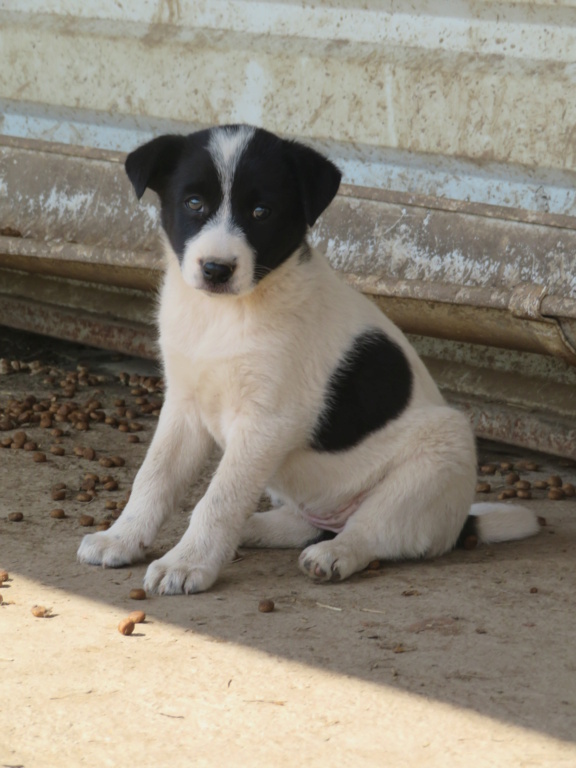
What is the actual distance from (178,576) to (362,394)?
3.13 ft

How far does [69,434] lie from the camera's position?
5.78 m

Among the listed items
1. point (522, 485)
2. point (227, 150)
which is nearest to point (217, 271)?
point (227, 150)

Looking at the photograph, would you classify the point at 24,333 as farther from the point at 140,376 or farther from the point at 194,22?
the point at 194,22

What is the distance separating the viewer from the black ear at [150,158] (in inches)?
151

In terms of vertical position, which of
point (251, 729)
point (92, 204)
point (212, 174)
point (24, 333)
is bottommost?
point (24, 333)

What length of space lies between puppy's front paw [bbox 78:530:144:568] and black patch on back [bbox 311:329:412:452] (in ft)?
2.45

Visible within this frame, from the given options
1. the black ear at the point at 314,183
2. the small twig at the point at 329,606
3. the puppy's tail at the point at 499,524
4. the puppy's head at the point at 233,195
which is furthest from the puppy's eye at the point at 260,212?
the puppy's tail at the point at 499,524

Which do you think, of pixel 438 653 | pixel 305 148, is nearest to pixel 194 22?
pixel 305 148

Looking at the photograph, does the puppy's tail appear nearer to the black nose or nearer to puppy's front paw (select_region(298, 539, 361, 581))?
puppy's front paw (select_region(298, 539, 361, 581))

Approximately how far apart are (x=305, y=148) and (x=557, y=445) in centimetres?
219

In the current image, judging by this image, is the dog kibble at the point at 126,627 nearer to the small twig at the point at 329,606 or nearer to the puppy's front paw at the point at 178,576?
the puppy's front paw at the point at 178,576

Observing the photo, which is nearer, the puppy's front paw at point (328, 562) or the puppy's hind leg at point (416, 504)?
the puppy's front paw at point (328, 562)

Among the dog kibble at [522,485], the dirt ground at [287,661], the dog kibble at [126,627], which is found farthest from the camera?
the dog kibble at [522,485]

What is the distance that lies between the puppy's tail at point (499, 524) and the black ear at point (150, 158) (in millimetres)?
1765
